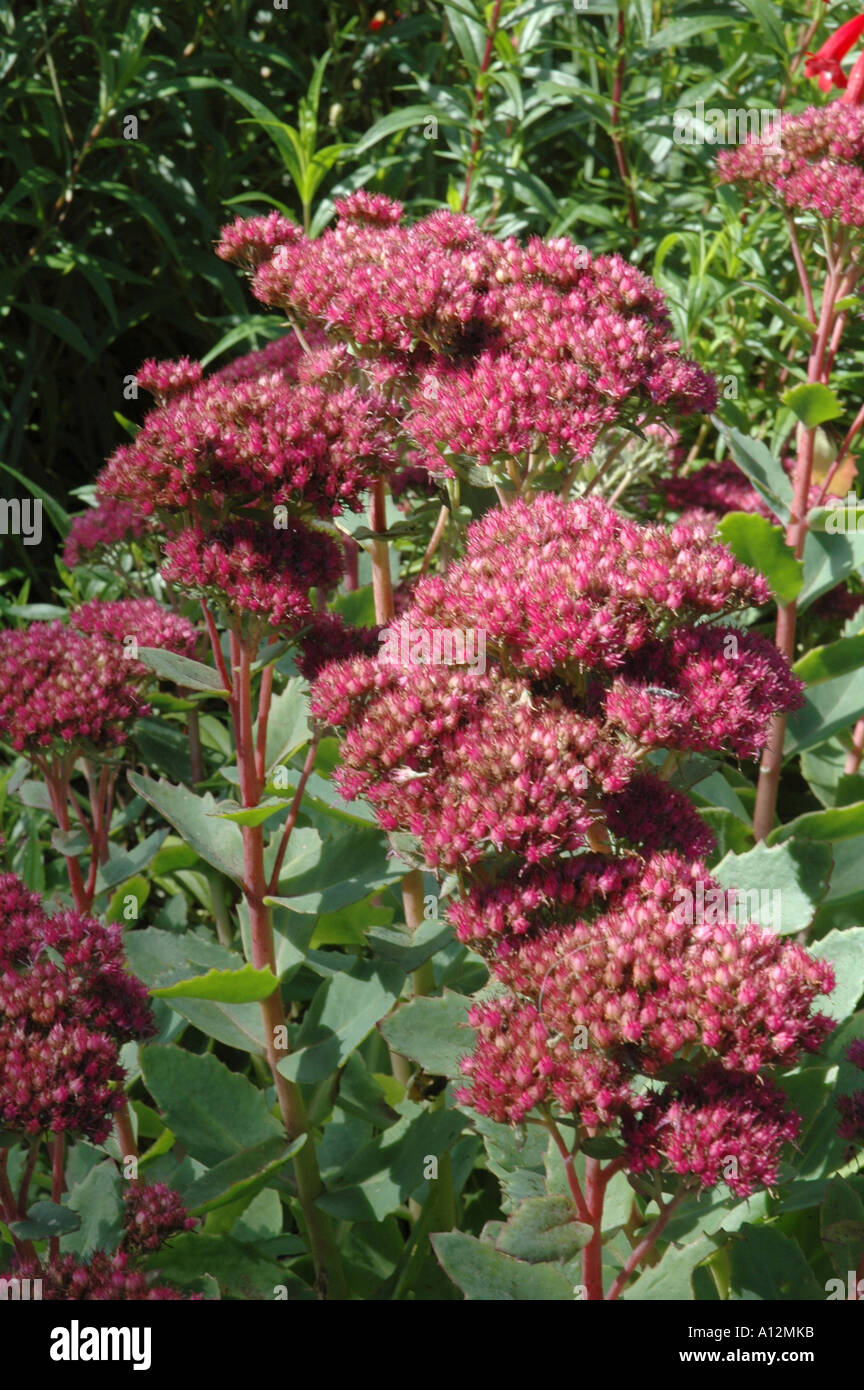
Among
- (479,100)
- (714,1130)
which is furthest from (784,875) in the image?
(479,100)

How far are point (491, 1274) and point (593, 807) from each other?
1.72 feet

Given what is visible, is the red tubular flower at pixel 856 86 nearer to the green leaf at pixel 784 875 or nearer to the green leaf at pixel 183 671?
the green leaf at pixel 784 875

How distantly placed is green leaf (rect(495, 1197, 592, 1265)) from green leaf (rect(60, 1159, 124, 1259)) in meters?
0.52

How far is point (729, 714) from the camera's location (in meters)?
1.54

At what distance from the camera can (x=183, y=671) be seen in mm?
1802

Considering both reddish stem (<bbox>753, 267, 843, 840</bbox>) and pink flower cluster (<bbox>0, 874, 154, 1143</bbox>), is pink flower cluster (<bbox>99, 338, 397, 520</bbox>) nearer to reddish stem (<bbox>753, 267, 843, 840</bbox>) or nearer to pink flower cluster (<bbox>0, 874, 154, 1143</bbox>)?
pink flower cluster (<bbox>0, 874, 154, 1143</bbox>)

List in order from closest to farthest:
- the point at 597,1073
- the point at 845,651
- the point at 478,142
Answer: the point at 597,1073 → the point at 845,651 → the point at 478,142

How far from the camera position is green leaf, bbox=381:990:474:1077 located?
1649 mm

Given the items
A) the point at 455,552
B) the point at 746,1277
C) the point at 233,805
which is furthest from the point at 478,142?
the point at 746,1277

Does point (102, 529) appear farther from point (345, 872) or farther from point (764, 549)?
point (764, 549)
